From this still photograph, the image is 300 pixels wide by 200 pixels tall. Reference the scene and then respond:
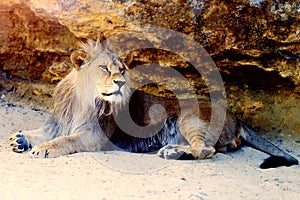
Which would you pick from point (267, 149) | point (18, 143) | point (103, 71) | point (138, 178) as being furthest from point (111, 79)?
point (267, 149)

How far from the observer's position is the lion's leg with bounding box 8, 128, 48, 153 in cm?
527

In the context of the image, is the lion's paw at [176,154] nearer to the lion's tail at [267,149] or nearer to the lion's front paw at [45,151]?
the lion's tail at [267,149]

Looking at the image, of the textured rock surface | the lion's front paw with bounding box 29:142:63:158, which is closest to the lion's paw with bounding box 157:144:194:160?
the lion's front paw with bounding box 29:142:63:158

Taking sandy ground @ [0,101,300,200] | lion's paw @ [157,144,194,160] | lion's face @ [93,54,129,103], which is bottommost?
sandy ground @ [0,101,300,200]

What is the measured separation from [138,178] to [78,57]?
1.82 metres

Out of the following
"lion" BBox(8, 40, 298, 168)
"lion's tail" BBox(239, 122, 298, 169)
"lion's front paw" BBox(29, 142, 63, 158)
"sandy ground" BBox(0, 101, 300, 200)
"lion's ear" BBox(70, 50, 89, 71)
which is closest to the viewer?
"sandy ground" BBox(0, 101, 300, 200)

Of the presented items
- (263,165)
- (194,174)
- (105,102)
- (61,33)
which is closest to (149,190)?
(194,174)

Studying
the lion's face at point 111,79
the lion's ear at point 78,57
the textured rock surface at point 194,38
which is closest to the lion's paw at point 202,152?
the lion's face at point 111,79

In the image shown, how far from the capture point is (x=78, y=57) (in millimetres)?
5742

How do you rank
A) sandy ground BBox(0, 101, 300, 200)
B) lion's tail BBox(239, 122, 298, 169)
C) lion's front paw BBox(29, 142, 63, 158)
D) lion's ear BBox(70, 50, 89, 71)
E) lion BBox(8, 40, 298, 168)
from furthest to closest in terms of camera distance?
lion's ear BBox(70, 50, 89, 71) < lion BBox(8, 40, 298, 168) < lion's tail BBox(239, 122, 298, 169) < lion's front paw BBox(29, 142, 63, 158) < sandy ground BBox(0, 101, 300, 200)

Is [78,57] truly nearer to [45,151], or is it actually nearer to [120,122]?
[120,122]

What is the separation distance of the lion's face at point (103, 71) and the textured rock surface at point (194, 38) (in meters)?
0.28

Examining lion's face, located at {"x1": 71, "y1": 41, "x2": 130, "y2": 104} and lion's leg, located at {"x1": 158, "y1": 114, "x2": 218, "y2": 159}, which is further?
lion's face, located at {"x1": 71, "y1": 41, "x2": 130, "y2": 104}

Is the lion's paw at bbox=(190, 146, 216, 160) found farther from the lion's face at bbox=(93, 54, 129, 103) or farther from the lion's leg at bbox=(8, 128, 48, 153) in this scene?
the lion's leg at bbox=(8, 128, 48, 153)
